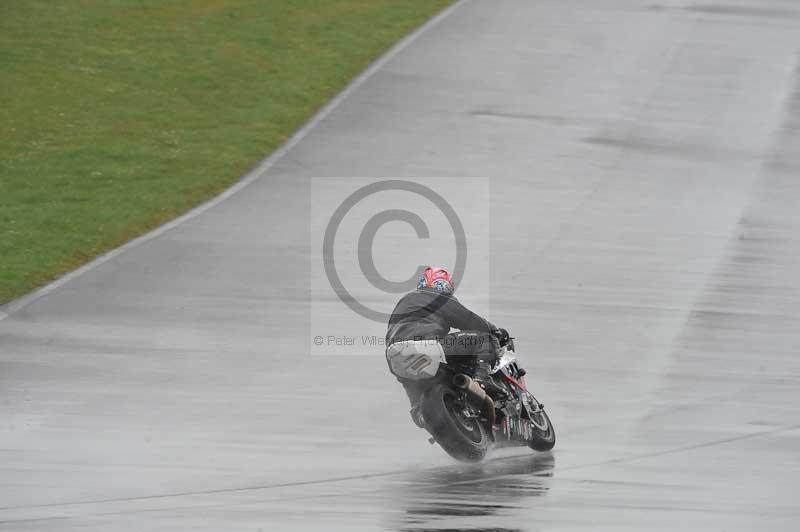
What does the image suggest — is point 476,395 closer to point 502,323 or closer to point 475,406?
point 475,406

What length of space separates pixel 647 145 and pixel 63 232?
497 inches

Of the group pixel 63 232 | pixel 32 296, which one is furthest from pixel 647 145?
pixel 32 296

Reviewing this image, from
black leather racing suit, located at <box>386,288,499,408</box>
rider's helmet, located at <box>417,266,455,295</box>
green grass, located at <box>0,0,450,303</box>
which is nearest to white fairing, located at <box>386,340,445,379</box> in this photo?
black leather racing suit, located at <box>386,288,499,408</box>

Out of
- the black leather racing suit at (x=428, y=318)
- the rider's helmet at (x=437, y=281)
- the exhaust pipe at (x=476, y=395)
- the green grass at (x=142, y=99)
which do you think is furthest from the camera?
the green grass at (x=142, y=99)

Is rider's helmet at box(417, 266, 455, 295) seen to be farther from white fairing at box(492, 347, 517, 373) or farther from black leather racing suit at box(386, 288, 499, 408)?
white fairing at box(492, 347, 517, 373)

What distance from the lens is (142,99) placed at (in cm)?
3017

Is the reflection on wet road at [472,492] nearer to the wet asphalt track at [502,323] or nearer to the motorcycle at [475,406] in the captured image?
the wet asphalt track at [502,323]

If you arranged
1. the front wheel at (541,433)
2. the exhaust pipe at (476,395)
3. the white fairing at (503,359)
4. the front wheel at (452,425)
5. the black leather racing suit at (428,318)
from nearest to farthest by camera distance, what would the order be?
the front wheel at (452,425) → the black leather racing suit at (428,318) → the exhaust pipe at (476,395) → the front wheel at (541,433) → the white fairing at (503,359)

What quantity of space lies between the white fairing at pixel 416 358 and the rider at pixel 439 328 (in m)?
0.04

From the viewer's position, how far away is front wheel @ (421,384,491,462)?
11.8m

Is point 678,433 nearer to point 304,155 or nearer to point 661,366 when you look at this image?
point 661,366

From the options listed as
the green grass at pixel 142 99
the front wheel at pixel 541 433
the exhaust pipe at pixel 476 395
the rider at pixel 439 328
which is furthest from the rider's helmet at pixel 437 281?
the green grass at pixel 142 99

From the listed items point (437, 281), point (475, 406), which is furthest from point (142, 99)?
point (475, 406)

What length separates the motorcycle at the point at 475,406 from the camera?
38.6 feet
